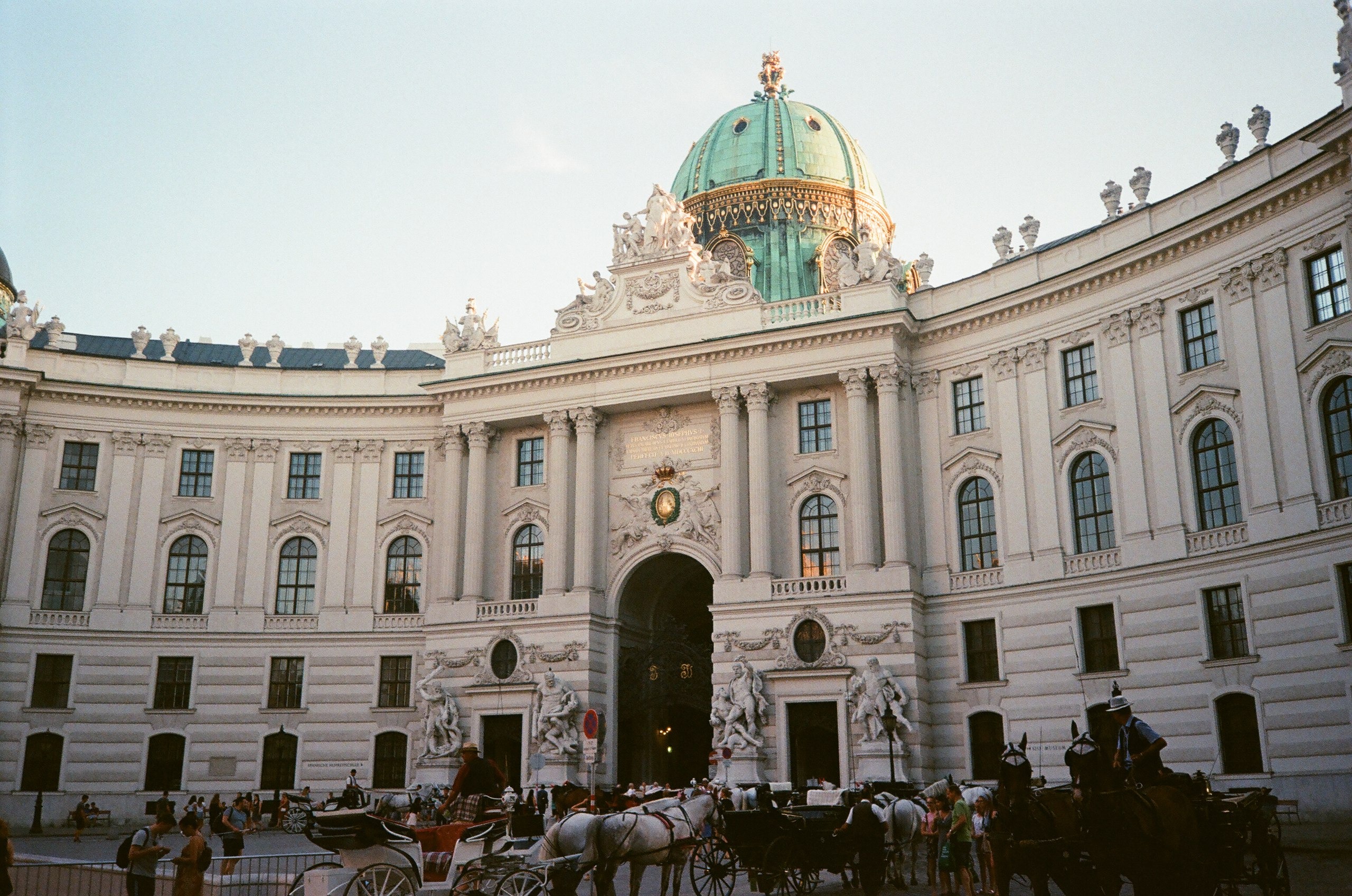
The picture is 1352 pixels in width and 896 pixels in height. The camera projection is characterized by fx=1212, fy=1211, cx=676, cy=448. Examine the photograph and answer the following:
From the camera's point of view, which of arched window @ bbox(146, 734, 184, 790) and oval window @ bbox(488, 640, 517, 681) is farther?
arched window @ bbox(146, 734, 184, 790)

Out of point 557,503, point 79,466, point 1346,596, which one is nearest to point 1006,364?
point 1346,596

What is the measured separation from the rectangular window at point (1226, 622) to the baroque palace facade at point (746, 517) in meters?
0.14

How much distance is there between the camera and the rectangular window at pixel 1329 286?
31.5 m

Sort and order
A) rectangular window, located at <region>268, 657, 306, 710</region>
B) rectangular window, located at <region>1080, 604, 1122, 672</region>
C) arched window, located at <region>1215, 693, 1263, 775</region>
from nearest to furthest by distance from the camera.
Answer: arched window, located at <region>1215, 693, 1263, 775</region>, rectangular window, located at <region>1080, 604, 1122, 672</region>, rectangular window, located at <region>268, 657, 306, 710</region>

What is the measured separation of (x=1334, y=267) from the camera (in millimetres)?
31875

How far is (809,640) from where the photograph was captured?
1609 inches

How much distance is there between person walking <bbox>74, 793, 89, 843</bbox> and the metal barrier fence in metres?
14.5

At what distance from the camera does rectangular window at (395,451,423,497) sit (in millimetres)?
50219

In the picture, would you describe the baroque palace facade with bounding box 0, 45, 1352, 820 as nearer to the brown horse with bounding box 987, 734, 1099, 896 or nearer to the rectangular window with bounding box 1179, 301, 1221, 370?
the rectangular window with bounding box 1179, 301, 1221, 370

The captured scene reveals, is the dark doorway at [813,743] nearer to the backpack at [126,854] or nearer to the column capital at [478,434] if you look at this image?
the column capital at [478,434]

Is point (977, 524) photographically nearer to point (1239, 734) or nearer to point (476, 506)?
point (1239, 734)

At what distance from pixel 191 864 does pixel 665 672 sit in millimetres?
28842

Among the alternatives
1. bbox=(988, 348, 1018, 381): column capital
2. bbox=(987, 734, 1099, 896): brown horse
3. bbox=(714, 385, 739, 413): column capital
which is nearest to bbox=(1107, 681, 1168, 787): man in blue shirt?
bbox=(987, 734, 1099, 896): brown horse

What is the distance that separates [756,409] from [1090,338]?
38.4 feet
